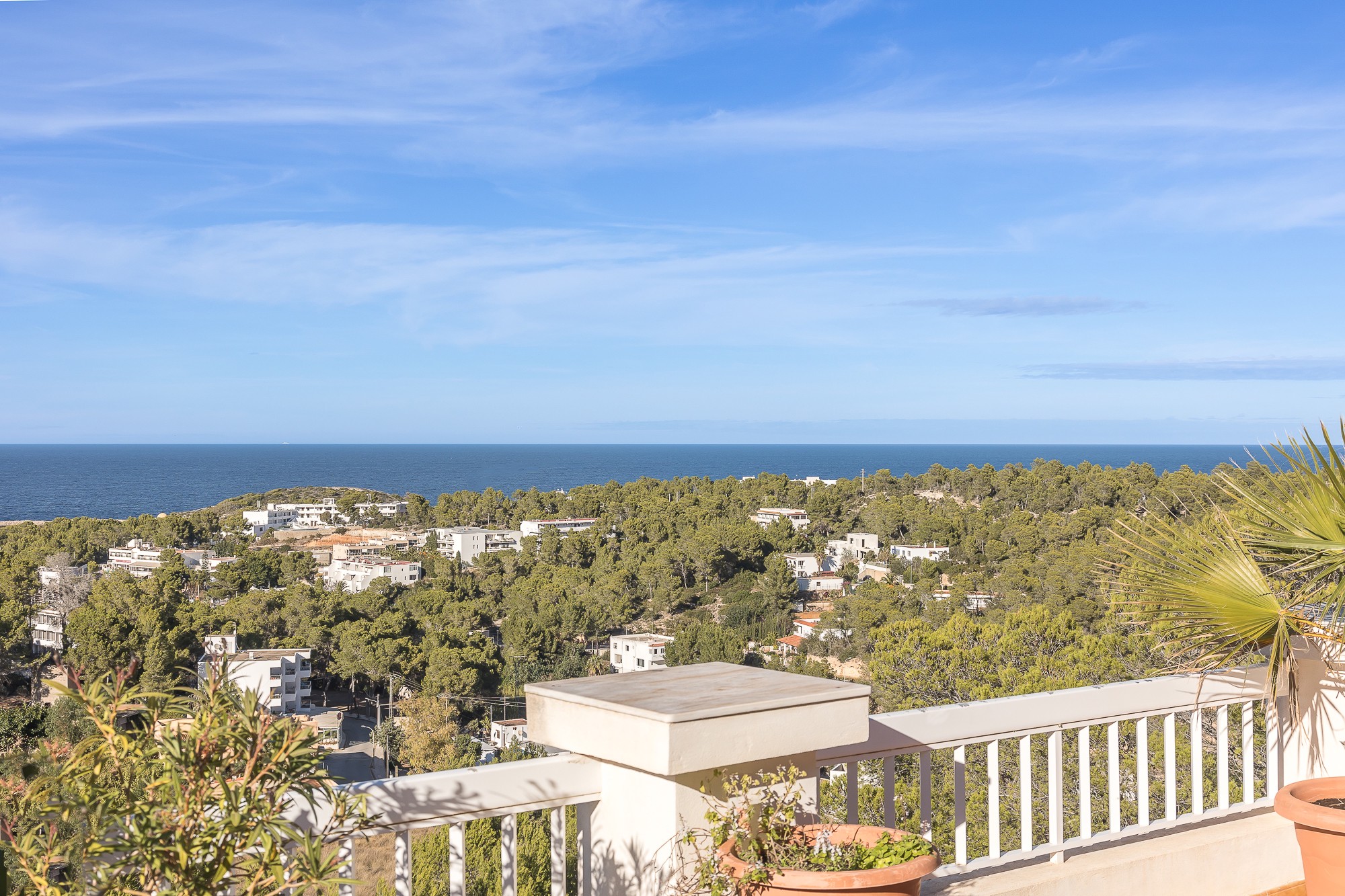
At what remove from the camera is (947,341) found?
2894 cm

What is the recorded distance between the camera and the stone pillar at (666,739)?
1.41 meters

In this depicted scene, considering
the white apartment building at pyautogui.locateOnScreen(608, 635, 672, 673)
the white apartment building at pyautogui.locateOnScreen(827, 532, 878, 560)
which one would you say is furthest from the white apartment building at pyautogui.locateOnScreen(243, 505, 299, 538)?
the white apartment building at pyautogui.locateOnScreen(608, 635, 672, 673)

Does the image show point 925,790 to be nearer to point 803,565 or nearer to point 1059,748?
point 1059,748

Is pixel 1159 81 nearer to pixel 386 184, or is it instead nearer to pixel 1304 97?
pixel 1304 97

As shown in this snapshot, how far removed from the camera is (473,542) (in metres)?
39.9

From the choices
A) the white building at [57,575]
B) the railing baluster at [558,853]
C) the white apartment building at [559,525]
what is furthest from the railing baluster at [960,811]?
the white apartment building at [559,525]

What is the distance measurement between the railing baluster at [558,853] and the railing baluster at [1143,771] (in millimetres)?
1267

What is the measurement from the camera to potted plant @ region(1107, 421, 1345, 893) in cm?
220

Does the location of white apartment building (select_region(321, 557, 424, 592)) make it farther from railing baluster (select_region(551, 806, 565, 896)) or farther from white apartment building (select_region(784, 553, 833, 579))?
railing baluster (select_region(551, 806, 565, 896))

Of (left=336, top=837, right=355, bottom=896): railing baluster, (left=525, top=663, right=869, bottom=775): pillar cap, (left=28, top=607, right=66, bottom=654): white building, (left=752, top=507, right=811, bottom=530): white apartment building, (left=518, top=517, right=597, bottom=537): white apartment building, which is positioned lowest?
(left=28, top=607, right=66, bottom=654): white building

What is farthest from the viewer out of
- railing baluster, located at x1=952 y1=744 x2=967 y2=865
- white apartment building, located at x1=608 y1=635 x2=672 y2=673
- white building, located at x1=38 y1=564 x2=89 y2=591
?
white building, located at x1=38 y1=564 x2=89 y2=591

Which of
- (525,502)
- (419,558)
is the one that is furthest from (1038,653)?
(525,502)

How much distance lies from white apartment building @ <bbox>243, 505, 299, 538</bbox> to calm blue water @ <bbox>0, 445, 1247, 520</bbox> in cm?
1605

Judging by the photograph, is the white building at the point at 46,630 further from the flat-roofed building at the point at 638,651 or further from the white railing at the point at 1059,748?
the white railing at the point at 1059,748
